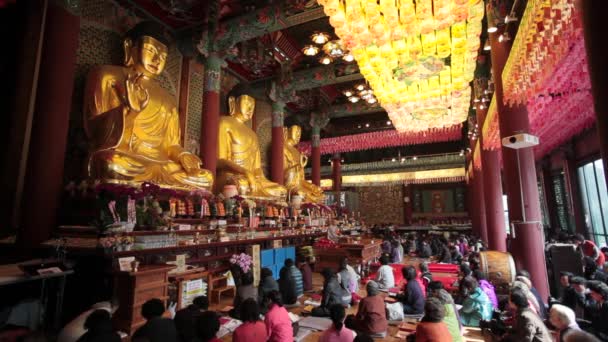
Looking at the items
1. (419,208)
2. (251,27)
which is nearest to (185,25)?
(251,27)

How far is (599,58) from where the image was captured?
1.78m

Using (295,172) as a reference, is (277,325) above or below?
below

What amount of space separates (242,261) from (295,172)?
23.0ft

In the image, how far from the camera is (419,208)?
17656 millimetres

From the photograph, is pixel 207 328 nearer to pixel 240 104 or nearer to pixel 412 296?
pixel 412 296

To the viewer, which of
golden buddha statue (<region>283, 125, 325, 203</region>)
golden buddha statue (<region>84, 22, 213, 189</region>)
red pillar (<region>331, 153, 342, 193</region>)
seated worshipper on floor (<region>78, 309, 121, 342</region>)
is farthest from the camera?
red pillar (<region>331, 153, 342, 193</region>)

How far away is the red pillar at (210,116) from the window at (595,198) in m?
9.75

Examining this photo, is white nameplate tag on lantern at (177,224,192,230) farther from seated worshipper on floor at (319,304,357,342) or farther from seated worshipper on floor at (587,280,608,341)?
seated worshipper on floor at (587,280,608,341)

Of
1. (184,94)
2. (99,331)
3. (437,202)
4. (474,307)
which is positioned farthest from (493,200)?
(437,202)

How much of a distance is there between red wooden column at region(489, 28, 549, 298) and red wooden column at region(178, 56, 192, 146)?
6.87 m

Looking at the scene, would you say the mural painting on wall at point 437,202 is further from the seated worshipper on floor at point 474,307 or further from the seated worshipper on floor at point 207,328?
the seated worshipper on floor at point 207,328

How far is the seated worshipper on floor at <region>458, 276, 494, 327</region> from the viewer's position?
373 cm

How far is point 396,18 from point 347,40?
759 mm

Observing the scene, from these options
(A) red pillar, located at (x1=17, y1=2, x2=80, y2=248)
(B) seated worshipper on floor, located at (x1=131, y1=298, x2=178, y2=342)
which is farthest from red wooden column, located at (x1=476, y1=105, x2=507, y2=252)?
(A) red pillar, located at (x1=17, y1=2, x2=80, y2=248)
